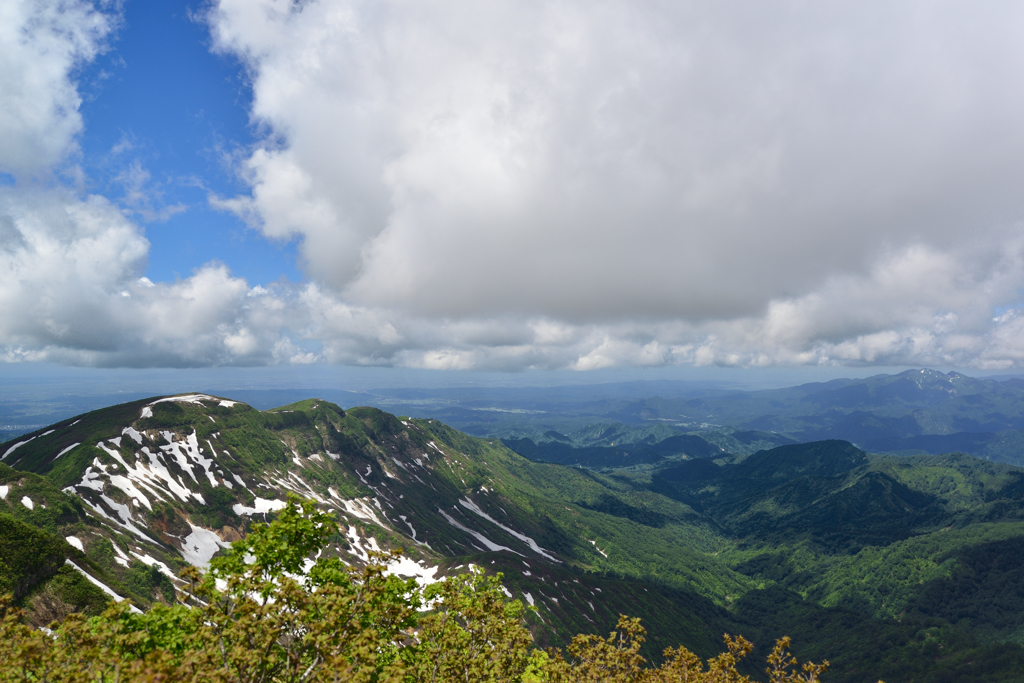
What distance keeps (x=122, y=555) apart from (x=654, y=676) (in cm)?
11722

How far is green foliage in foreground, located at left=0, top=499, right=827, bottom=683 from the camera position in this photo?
15422 millimetres

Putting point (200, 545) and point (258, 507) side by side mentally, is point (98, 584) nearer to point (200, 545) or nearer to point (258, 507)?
point (200, 545)

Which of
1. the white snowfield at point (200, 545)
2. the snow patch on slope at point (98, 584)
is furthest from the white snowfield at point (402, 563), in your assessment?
the snow patch on slope at point (98, 584)

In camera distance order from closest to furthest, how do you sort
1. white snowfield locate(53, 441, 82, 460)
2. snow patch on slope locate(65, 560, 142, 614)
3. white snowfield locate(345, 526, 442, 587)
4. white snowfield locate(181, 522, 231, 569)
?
snow patch on slope locate(65, 560, 142, 614) → white snowfield locate(181, 522, 231, 569) → white snowfield locate(53, 441, 82, 460) → white snowfield locate(345, 526, 442, 587)

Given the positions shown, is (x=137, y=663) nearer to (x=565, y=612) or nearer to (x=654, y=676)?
(x=654, y=676)

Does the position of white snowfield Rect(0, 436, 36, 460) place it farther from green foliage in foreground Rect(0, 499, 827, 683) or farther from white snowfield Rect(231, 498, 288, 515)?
green foliage in foreground Rect(0, 499, 827, 683)

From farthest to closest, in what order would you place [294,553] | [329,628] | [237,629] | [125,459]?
[125,459], [294,553], [329,628], [237,629]

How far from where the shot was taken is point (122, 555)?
95688 mm

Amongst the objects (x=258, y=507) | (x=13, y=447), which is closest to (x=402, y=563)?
(x=258, y=507)

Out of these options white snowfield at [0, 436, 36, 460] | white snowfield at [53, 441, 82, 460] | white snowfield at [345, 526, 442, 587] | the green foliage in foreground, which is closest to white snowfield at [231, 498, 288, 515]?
white snowfield at [345, 526, 442, 587]

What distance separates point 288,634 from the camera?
15.9 m

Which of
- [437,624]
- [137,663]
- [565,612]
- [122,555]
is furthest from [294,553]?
[565,612]

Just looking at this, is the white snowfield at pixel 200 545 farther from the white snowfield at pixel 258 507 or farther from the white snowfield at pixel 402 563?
the white snowfield at pixel 402 563

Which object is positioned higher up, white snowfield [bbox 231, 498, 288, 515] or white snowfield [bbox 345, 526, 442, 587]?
white snowfield [bbox 231, 498, 288, 515]
